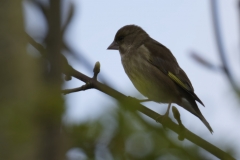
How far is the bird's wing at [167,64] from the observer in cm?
712

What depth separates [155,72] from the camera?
7.33 metres

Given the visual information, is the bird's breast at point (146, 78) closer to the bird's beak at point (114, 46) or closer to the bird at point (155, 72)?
the bird at point (155, 72)

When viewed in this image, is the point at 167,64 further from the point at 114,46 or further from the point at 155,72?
the point at 114,46

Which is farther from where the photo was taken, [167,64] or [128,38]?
[128,38]

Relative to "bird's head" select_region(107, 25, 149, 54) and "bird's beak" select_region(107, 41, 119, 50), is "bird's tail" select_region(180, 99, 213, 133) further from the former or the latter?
"bird's beak" select_region(107, 41, 119, 50)

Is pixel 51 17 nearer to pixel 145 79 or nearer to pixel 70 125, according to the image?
pixel 70 125

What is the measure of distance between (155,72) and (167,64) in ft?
1.11

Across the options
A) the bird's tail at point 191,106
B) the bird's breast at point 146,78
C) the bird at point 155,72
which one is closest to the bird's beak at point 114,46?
the bird at point 155,72

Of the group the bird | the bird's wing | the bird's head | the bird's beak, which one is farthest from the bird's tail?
the bird's beak

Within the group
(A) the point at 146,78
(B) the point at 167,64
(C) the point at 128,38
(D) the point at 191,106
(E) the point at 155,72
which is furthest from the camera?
→ (C) the point at 128,38

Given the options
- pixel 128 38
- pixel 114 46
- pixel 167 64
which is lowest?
pixel 167 64

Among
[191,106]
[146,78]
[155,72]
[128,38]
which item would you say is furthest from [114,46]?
[191,106]

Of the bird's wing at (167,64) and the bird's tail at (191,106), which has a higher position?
the bird's wing at (167,64)

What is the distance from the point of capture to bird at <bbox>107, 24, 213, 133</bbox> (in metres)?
6.91
